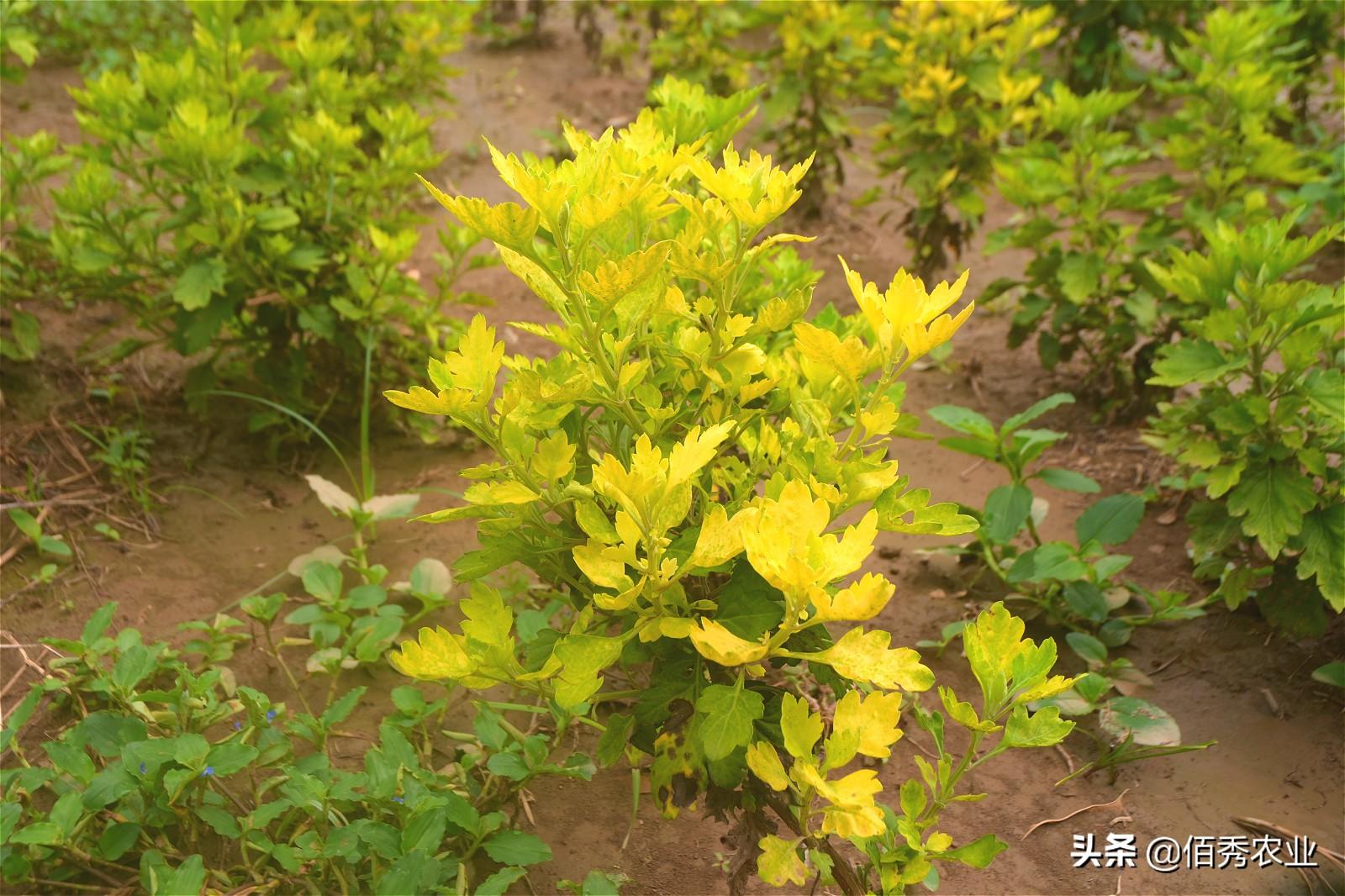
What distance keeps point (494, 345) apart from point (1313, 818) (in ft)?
6.09

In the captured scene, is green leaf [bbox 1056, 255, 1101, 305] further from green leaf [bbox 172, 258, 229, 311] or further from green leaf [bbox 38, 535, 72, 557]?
green leaf [bbox 38, 535, 72, 557]

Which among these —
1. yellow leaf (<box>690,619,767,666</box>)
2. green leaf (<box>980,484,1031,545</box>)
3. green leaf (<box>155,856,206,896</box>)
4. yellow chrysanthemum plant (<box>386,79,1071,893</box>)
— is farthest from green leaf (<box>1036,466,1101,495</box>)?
green leaf (<box>155,856,206,896</box>)

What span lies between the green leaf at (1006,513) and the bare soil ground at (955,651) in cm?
25

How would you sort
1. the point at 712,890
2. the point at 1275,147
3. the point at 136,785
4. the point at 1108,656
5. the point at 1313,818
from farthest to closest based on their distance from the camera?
the point at 1275,147, the point at 1108,656, the point at 1313,818, the point at 712,890, the point at 136,785

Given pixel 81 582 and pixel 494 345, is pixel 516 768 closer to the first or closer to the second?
pixel 494 345

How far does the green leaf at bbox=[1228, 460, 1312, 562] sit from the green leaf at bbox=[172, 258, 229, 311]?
253 cm

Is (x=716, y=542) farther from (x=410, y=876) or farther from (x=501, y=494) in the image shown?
(x=410, y=876)

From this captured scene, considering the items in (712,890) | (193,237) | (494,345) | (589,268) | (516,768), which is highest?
(589,268)

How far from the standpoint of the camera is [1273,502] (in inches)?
83.4

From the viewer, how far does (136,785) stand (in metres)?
1.69

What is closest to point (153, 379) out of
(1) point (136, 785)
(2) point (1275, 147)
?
(1) point (136, 785)

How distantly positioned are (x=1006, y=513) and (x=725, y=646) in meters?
1.33

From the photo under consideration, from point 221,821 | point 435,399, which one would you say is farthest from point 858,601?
point 221,821

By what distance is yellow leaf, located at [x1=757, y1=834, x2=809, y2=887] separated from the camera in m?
1.36
